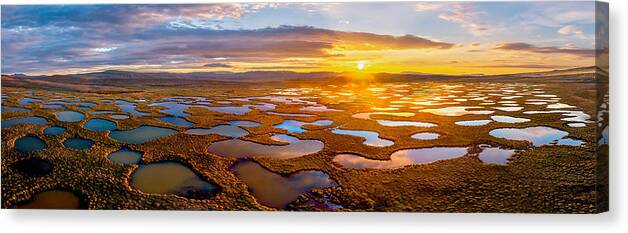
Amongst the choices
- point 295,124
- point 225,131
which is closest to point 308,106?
point 295,124

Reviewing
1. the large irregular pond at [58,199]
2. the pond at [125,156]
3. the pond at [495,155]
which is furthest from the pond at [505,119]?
the large irregular pond at [58,199]

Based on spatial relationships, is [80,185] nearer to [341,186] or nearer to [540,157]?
[341,186]

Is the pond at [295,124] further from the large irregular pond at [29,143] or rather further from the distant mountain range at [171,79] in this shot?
the large irregular pond at [29,143]

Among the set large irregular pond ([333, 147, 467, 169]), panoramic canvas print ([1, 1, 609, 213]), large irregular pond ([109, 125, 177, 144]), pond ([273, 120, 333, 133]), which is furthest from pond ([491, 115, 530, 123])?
large irregular pond ([109, 125, 177, 144])

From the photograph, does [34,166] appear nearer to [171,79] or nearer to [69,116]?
[69,116]

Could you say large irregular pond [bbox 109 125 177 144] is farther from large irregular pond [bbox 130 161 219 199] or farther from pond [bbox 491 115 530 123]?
pond [bbox 491 115 530 123]
